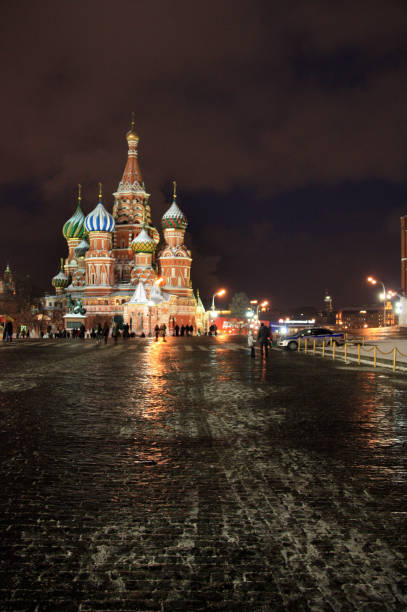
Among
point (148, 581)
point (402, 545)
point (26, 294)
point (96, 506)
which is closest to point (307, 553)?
point (402, 545)

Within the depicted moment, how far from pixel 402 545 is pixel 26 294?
323ft

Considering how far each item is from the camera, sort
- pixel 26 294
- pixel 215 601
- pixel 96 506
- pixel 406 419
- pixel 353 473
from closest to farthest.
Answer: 1. pixel 215 601
2. pixel 96 506
3. pixel 353 473
4. pixel 406 419
5. pixel 26 294

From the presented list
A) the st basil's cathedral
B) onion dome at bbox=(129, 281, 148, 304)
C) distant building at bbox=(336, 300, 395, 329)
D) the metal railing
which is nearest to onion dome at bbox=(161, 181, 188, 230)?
the st basil's cathedral

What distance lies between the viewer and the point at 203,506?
4.78 m

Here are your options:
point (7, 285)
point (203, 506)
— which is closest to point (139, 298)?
point (7, 285)

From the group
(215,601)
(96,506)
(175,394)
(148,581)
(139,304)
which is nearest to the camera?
(215,601)

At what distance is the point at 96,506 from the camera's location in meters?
4.77

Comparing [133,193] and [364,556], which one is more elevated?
[133,193]

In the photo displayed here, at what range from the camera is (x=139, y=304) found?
63875mm

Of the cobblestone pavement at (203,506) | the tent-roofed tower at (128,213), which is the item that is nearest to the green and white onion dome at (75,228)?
the tent-roofed tower at (128,213)

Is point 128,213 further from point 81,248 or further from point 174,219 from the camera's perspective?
point 81,248

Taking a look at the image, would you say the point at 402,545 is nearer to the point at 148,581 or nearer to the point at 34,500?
the point at 148,581

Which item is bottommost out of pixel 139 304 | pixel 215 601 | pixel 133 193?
pixel 215 601

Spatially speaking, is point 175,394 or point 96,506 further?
point 175,394
